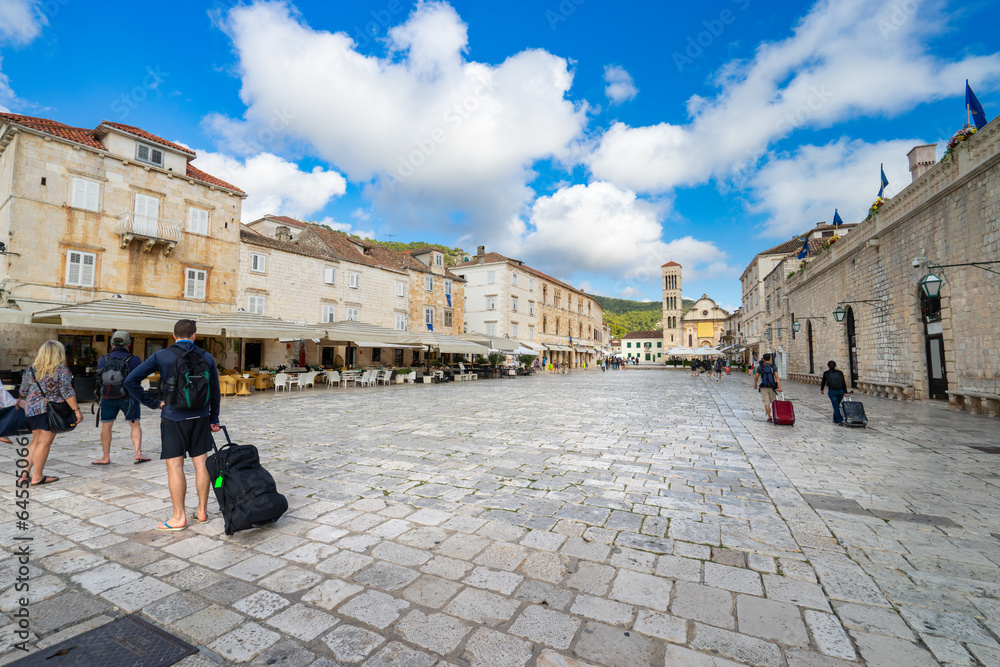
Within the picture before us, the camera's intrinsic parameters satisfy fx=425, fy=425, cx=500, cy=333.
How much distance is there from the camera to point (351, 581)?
8.70ft

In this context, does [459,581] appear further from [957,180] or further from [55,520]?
[957,180]

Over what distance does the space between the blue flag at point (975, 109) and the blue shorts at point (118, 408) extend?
1717 cm

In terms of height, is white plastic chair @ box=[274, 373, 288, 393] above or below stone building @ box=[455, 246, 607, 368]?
below

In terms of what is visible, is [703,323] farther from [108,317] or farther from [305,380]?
[108,317]

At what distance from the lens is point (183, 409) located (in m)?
3.35

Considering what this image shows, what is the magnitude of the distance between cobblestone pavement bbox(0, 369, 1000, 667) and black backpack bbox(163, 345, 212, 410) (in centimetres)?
103

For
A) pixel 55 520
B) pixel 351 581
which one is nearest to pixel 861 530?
pixel 351 581

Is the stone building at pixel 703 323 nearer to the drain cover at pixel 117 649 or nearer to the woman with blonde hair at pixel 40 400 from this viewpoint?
the woman with blonde hair at pixel 40 400

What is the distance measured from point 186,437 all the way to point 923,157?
66.2 ft

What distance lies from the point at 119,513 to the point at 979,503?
785 centimetres

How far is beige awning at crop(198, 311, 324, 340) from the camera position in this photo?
12492mm

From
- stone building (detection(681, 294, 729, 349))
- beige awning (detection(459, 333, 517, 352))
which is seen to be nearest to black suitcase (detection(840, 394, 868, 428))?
beige awning (detection(459, 333, 517, 352))

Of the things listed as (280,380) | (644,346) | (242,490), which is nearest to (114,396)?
(242,490)

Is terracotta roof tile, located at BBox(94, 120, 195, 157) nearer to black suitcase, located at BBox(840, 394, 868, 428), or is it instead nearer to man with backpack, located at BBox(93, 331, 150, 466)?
man with backpack, located at BBox(93, 331, 150, 466)
